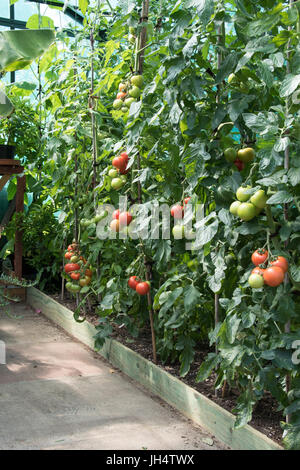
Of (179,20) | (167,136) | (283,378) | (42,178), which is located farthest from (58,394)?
(42,178)

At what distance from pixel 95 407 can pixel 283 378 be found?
82cm

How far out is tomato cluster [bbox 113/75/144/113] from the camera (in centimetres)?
241

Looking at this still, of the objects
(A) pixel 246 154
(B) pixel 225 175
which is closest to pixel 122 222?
(B) pixel 225 175

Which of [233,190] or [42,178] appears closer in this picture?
[233,190]

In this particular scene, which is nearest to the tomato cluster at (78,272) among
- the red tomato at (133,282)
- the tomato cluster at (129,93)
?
the red tomato at (133,282)

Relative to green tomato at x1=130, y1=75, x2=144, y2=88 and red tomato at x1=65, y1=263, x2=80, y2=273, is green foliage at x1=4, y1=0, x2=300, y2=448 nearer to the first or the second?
green tomato at x1=130, y1=75, x2=144, y2=88

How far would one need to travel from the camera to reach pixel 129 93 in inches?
94.8

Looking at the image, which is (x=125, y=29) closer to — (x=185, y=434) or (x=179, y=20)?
(x=179, y=20)

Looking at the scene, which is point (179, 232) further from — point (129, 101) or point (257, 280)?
point (129, 101)

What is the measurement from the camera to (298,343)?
5.42ft

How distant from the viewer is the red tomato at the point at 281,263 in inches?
63.1

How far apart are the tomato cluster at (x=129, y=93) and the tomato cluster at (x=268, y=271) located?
3.47 ft

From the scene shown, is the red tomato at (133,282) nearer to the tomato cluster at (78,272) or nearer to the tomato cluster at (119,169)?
the tomato cluster at (119,169)

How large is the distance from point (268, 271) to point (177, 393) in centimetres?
98
